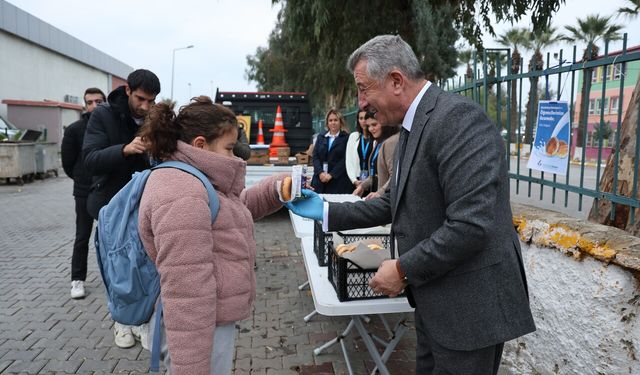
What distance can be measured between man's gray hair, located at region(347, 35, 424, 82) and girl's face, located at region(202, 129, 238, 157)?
0.63 metres

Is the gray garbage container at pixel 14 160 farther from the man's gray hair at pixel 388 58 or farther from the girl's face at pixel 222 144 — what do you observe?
the man's gray hair at pixel 388 58

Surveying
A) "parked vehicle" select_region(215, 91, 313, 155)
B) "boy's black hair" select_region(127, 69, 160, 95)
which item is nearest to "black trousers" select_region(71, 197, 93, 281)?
"boy's black hair" select_region(127, 69, 160, 95)

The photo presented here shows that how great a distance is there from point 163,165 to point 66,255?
5391 millimetres

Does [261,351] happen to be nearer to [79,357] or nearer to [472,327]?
[79,357]

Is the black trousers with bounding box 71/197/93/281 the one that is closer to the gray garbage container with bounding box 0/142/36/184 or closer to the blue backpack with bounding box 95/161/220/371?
the blue backpack with bounding box 95/161/220/371

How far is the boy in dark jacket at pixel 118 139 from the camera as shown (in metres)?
3.27

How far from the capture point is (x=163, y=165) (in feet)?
5.86

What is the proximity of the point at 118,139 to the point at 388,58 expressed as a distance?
2.48m

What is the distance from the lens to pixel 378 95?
72.6 inches

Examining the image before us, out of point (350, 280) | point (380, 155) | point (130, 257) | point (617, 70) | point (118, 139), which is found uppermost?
point (617, 70)

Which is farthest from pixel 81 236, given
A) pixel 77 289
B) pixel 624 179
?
pixel 624 179

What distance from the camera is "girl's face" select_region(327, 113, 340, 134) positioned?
700 centimetres

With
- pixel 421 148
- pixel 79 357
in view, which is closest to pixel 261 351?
pixel 79 357

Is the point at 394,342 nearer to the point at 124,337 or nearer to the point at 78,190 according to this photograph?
the point at 124,337
